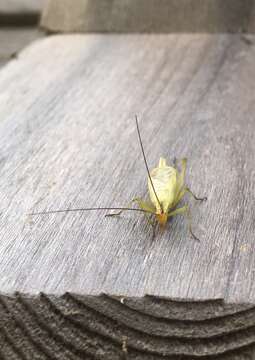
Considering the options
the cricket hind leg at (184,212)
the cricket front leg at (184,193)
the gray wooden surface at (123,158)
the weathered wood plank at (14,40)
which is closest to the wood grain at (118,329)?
the gray wooden surface at (123,158)

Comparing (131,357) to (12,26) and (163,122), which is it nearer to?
(163,122)

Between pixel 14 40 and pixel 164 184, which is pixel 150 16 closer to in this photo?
pixel 14 40

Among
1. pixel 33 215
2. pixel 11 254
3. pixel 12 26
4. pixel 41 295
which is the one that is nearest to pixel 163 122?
pixel 33 215

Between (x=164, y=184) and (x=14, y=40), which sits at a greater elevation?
(x=164, y=184)

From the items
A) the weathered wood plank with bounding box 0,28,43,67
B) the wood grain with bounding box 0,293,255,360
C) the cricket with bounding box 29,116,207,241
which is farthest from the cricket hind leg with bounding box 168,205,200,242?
the weathered wood plank with bounding box 0,28,43,67

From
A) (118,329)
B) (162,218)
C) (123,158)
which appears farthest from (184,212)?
(118,329)

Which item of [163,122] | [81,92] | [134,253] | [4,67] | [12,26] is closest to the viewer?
[134,253]
